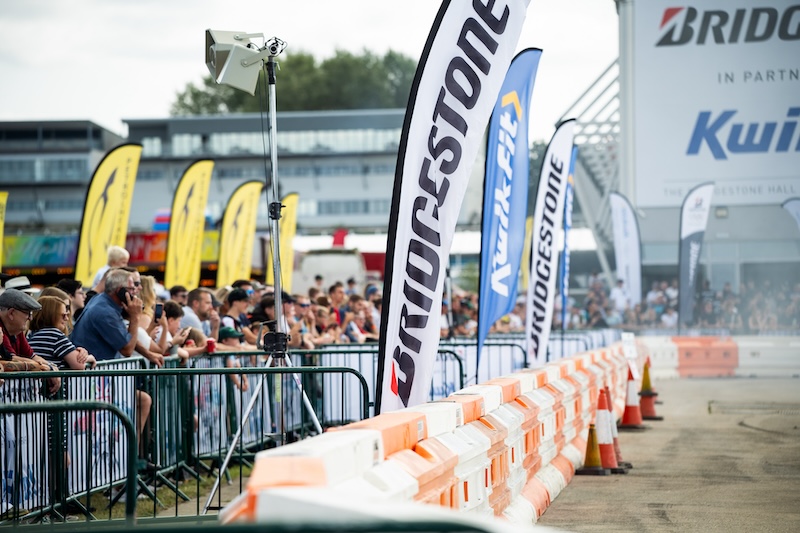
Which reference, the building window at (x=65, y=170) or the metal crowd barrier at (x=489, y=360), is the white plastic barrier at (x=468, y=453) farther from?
the building window at (x=65, y=170)

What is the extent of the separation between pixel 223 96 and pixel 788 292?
72201 mm

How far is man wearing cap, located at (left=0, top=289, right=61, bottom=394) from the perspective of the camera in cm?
773

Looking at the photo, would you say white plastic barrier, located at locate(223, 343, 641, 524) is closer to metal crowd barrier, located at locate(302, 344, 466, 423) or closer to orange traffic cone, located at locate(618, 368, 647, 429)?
metal crowd barrier, located at locate(302, 344, 466, 423)

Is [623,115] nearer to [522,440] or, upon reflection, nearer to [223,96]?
[522,440]

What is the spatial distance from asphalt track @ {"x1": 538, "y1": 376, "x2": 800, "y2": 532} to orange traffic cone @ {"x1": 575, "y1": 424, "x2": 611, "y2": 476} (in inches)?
6.0

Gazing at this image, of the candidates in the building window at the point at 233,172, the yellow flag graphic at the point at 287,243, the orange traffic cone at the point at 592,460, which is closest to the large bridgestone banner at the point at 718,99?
the yellow flag graphic at the point at 287,243

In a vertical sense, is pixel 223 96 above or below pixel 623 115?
above

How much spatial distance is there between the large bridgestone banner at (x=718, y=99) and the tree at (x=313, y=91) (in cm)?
6575

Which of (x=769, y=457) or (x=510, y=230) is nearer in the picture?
(x=510, y=230)

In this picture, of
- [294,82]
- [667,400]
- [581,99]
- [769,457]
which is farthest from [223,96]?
[769,457]

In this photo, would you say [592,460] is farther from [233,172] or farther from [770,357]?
[233,172]

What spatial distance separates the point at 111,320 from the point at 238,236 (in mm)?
15699

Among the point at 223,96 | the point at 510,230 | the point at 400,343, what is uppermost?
the point at 223,96

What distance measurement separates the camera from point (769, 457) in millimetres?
11555
